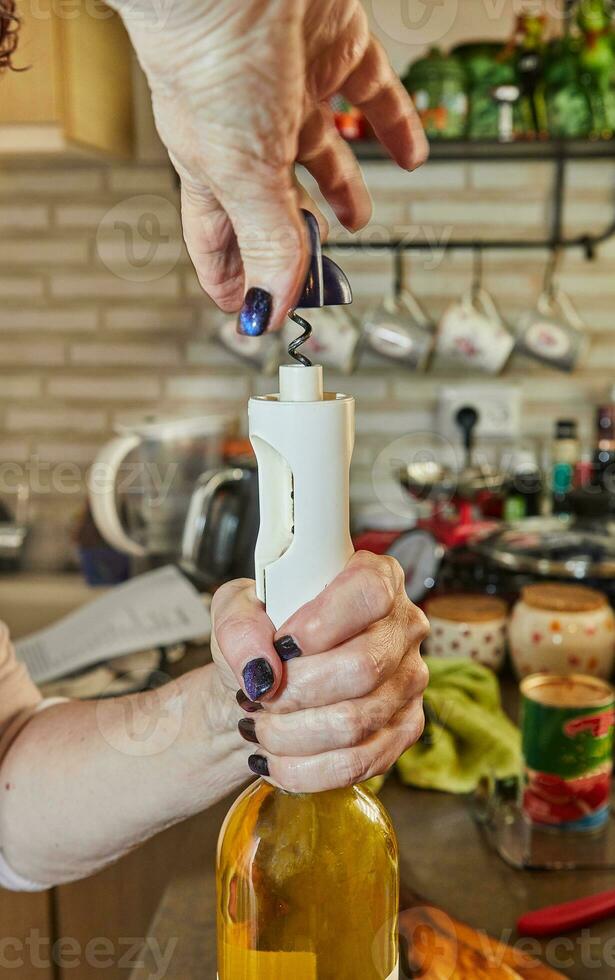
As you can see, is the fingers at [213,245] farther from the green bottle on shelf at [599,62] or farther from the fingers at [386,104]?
the green bottle on shelf at [599,62]

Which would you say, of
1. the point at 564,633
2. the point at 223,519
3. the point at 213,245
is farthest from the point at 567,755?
the point at 223,519

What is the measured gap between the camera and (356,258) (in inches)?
73.3

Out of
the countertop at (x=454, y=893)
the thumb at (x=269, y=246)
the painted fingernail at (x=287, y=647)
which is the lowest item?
the countertop at (x=454, y=893)

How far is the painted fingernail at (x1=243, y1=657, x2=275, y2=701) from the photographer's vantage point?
0.41m

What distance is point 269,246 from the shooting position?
11.7 inches

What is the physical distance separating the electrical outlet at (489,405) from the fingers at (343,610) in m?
1.45

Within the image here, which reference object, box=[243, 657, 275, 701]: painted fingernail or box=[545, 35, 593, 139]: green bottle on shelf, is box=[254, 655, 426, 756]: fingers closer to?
box=[243, 657, 275, 701]: painted fingernail

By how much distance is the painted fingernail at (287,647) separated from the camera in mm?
407

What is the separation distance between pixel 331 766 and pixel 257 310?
210mm

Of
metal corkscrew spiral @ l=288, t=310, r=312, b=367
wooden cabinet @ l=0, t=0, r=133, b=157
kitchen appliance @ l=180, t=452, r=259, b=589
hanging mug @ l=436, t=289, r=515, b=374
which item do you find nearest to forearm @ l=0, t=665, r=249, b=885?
metal corkscrew spiral @ l=288, t=310, r=312, b=367

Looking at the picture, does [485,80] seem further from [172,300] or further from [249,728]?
[249,728]

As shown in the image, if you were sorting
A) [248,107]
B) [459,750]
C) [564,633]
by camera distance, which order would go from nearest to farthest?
[248,107]
[459,750]
[564,633]

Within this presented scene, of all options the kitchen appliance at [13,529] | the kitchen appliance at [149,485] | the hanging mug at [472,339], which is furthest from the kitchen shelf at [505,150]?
the kitchen appliance at [13,529]

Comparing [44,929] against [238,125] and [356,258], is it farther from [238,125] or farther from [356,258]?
[356,258]
